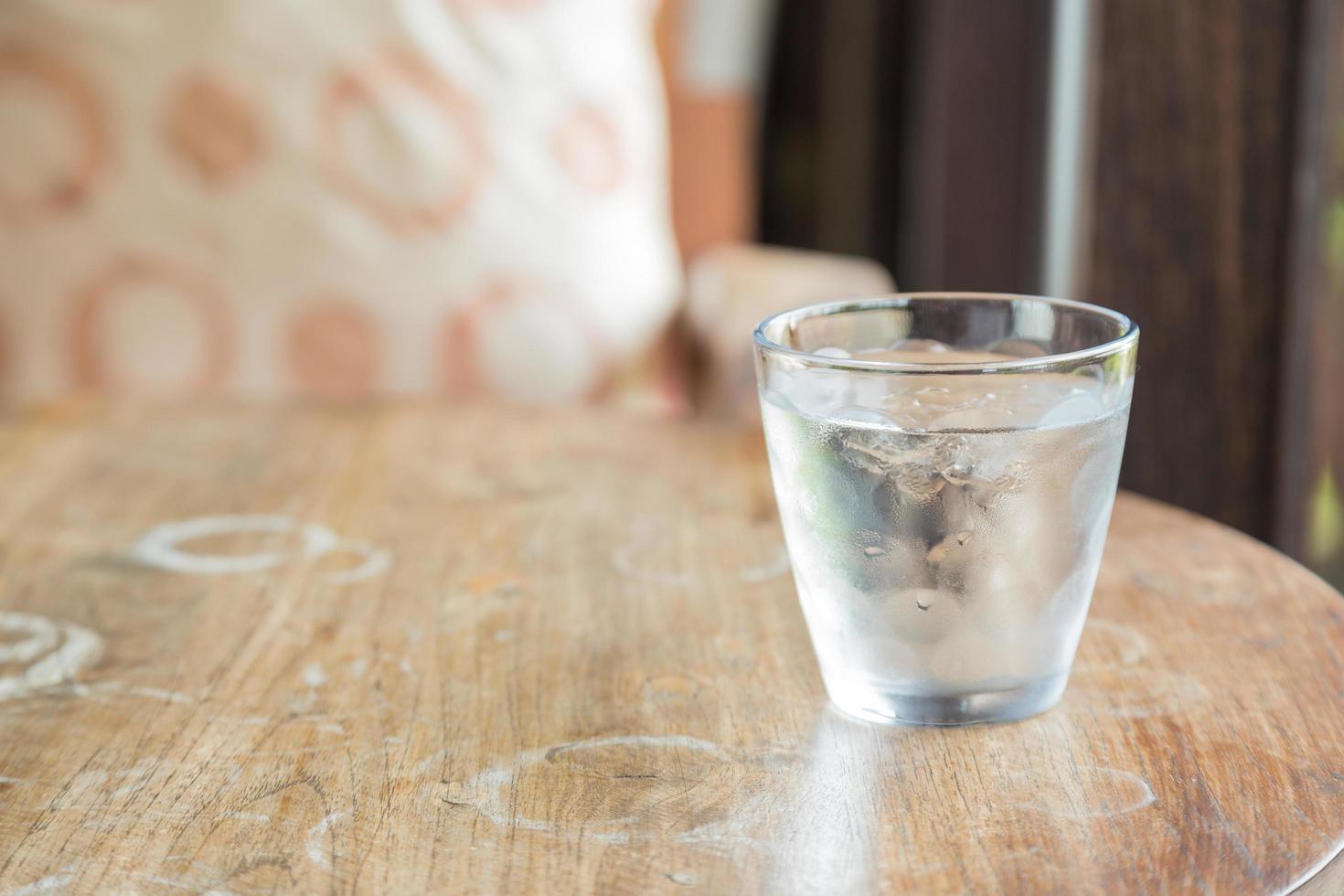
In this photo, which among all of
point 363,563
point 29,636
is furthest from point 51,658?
point 363,563

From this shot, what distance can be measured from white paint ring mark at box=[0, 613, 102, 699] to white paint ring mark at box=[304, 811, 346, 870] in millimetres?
144

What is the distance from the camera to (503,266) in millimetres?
1145

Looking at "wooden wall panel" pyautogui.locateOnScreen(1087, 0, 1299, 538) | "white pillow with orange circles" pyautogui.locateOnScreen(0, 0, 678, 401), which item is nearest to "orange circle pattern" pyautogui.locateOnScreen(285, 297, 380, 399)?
"white pillow with orange circles" pyautogui.locateOnScreen(0, 0, 678, 401)

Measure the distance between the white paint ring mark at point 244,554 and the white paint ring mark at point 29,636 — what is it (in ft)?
0.21

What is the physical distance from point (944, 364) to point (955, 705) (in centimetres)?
10

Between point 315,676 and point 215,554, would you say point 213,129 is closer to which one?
point 215,554

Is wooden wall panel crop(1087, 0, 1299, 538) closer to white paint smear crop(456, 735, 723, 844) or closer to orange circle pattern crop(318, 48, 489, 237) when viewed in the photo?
orange circle pattern crop(318, 48, 489, 237)

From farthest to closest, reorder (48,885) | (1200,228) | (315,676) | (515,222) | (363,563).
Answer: (515,222), (1200,228), (363,563), (315,676), (48,885)

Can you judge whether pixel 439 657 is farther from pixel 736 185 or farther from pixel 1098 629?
pixel 736 185

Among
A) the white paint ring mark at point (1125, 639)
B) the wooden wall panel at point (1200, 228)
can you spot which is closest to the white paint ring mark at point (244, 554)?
the white paint ring mark at point (1125, 639)

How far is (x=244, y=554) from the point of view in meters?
0.57

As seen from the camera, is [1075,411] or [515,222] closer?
[1075,411]

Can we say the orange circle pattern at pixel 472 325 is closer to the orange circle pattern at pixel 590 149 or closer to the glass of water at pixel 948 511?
the orange circle pattern at pixel 590 149

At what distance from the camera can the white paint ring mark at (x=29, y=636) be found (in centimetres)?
47
